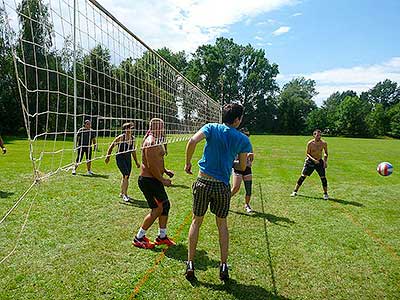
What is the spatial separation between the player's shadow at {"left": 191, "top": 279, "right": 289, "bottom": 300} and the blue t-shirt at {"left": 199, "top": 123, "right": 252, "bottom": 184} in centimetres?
116

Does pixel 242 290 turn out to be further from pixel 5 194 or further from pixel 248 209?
pixel 5 194

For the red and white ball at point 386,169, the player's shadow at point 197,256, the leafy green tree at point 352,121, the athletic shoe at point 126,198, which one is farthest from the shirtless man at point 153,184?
the leafy green tree at point 352,121

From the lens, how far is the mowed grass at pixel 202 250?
156 inches

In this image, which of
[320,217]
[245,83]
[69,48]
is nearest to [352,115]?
[245,83]

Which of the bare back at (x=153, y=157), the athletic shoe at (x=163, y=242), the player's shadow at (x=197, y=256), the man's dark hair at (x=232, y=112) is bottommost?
the player's shadow at (x=197, y=256)

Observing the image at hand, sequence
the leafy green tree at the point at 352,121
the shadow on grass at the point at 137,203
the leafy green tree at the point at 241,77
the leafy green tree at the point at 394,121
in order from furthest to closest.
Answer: the leafy green tree at the point at 352,121
the leafy green tree at the point at 394,121
the leafy green tree at the point at 241,77
the shadow on grass at the point at 137,203

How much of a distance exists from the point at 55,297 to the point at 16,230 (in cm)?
241

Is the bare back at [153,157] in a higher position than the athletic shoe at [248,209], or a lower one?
higher

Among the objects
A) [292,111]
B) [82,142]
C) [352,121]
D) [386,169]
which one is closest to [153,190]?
[82,142]

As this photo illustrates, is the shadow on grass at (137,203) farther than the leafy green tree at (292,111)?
No

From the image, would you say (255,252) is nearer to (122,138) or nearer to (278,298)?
(278,298)

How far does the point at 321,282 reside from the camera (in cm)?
424

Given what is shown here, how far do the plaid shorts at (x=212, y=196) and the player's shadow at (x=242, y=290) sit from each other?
0.77 m

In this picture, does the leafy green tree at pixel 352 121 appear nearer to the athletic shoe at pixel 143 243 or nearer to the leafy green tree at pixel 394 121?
the leafy green tree at pixel 394 121
